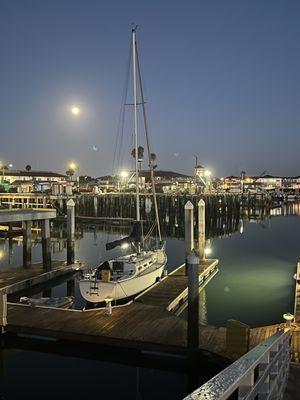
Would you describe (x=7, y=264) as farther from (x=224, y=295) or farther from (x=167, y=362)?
(x=167, y=362)

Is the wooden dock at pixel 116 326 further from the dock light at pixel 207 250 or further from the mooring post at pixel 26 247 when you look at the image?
the dock light at pixel 207 250

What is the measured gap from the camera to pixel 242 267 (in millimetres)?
27359

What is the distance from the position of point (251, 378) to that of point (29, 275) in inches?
737

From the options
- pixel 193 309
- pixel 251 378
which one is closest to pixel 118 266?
pixel 193 309

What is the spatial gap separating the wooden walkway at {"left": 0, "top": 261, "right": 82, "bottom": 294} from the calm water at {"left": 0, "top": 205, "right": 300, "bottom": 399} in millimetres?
952

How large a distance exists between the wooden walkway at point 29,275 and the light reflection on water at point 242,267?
92cm

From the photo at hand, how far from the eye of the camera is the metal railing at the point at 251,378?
2.62 meters

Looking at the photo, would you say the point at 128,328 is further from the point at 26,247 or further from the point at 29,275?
the point at 26,247

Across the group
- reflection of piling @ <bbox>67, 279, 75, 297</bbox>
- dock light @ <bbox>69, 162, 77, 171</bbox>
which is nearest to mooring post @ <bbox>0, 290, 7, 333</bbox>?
reflection of piling @ <bbox>67, 279, 75, 297</bbox>

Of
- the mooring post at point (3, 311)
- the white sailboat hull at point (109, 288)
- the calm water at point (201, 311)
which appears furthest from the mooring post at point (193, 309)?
the mooring post at point (3, 311)

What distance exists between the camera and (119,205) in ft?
211

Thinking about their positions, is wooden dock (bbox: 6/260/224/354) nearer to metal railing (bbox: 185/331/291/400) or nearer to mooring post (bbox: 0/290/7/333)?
mooring post (bbox: 0/290/7/333)

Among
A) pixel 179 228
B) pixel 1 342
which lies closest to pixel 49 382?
pixel 1 342

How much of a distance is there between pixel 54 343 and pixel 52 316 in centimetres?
93
